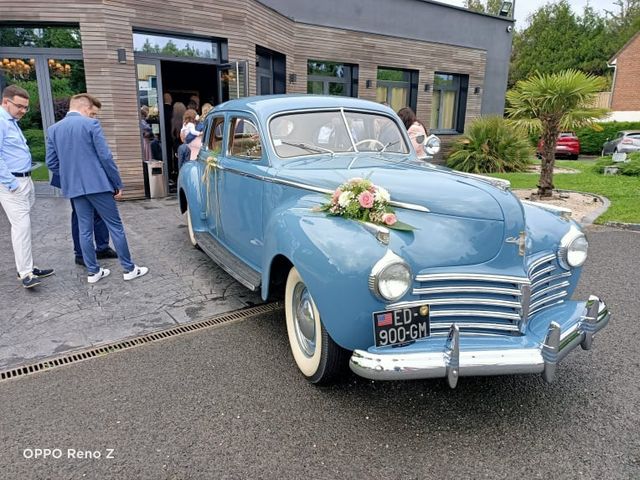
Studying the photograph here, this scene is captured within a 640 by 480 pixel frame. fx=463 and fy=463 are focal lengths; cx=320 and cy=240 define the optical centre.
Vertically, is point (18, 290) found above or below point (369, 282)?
below

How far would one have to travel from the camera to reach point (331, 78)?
13.4 metres

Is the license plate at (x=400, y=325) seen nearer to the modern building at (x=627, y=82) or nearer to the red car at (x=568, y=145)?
the red car at (x=568, y=145)

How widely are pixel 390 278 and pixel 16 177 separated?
12.8ft

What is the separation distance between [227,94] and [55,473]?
28.0 ft

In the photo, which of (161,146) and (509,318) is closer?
(509,318)

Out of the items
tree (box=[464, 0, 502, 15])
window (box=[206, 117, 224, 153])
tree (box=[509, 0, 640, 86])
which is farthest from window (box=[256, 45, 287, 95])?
tree (box=[464, 0, 502, 15])

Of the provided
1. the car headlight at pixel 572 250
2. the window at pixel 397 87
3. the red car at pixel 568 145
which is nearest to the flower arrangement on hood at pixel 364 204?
the car headlight at pixel 572 250

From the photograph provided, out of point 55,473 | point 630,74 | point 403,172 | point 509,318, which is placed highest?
point 630,74

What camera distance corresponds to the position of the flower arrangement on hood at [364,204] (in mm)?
2701

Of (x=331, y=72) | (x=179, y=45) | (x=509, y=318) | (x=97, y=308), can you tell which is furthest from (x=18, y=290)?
(x=331, y=72)

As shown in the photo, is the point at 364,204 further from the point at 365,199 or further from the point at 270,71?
the point at 270,71

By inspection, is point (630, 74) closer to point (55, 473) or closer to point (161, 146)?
point (161, 146)

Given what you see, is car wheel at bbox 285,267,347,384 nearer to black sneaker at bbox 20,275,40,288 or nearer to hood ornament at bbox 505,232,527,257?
hood ornament at bbox 505,232,527,257

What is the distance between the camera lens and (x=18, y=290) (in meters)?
4.57
